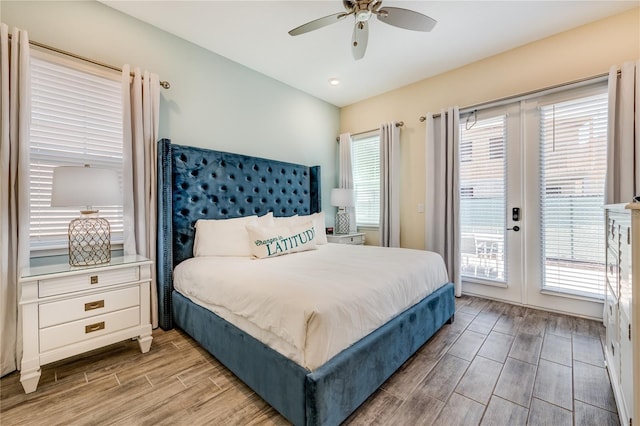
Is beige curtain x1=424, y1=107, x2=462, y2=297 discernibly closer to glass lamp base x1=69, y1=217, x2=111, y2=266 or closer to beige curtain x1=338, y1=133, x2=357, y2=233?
beige curtain x1=338, y1=133, x2=357, y2=233

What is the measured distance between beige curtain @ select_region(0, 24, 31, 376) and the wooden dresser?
3.33m

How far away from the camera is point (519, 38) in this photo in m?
2.79

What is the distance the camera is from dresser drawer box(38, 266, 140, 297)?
5.49ft

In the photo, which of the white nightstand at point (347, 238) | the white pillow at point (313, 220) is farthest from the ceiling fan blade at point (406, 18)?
the white nightstand at point (347, 238)

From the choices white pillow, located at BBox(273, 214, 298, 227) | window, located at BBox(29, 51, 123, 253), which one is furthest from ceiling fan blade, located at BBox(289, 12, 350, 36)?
white pillow, located at BBox(273, 214, 298, 227)

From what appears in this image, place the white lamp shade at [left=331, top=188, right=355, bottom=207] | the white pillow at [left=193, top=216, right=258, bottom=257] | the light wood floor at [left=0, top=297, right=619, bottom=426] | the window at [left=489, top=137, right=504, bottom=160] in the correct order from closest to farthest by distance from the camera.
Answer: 1. the light wood floor at [left=0, top=297, right=619, bottom=426]
2. the white pillow at [left=193, top=216, right=258, bottom=257]
3. the window at [left=489, top=137, right=504, bottom=160]
4. the white lamp shade at [left=331, top=188, right=355, bottom=207]

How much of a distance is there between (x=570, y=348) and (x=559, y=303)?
0.89m

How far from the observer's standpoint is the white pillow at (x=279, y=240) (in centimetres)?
248

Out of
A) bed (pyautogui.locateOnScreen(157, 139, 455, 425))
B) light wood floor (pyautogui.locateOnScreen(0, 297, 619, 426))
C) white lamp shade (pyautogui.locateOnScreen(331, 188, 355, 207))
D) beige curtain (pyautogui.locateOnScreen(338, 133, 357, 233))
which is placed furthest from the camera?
beige curtain (pyautogui.locateOnScreen(338, 133, 357, 233))

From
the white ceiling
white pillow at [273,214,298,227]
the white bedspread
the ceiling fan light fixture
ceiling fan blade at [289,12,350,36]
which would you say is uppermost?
the white ceiling

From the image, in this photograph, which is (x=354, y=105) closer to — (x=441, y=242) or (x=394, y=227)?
(x=394, y=227)

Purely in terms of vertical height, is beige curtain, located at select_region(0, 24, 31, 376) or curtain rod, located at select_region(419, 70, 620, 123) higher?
curtain rod, located at select_region(419, 70, 620, 123)

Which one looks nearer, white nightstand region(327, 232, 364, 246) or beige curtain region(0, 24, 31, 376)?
beige curtain region(0, 24, 31, 376)

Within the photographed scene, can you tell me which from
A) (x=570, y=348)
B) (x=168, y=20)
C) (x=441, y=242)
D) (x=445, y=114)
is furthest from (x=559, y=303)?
(x=168, y=20)
